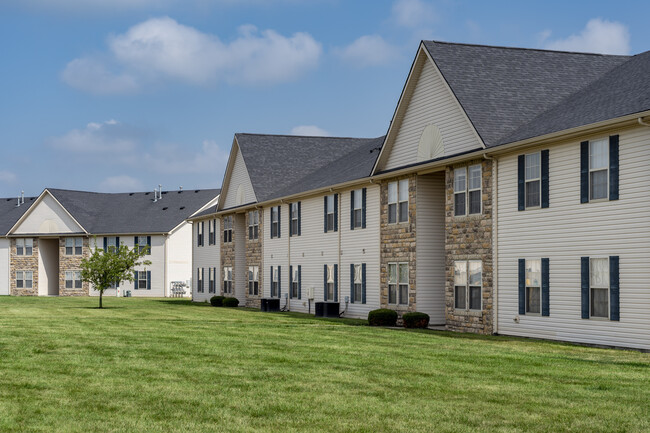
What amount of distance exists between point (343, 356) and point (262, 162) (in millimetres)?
33715

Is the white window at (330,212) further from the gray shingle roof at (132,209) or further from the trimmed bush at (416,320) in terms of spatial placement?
the gray shingle roof at (132,209)

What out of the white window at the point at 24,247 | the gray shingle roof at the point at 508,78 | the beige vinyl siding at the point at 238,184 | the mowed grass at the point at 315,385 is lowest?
the mowed grass at the point at 315,385

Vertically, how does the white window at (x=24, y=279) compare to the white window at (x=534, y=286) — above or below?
below

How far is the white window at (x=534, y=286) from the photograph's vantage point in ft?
83.5

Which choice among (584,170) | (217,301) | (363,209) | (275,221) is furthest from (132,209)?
(584,170)

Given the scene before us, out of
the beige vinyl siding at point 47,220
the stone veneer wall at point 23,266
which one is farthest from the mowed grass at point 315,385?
the stone veneer wall at point 23,266

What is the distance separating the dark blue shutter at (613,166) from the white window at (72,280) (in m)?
62.3

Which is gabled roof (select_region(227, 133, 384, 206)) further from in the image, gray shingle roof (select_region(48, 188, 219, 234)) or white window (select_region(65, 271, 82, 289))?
white window (select_region(65, 271, 82, 289))

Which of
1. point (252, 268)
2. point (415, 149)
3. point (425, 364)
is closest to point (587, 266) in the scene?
point (425, 364)

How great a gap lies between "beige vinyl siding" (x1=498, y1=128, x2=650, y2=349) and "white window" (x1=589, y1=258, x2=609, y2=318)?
0.76ft

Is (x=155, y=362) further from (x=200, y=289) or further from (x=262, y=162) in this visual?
(x=200, y=289)

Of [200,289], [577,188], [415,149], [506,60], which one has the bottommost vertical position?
[200,289]

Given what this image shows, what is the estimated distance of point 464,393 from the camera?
45.7 feet

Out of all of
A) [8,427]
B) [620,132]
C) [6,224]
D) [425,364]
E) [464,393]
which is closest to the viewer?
[8,427]
